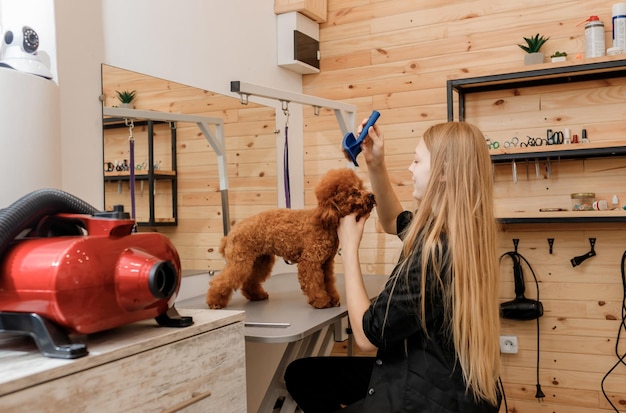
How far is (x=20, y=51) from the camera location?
1.24m

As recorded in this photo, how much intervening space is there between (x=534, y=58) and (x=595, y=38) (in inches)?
8.9

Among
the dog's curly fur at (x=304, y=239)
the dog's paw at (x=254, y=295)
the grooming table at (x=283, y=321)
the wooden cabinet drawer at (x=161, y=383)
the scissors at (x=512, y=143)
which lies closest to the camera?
the wooden cabinet drawer at (x=161, y=383)

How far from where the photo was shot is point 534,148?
7.54 feet

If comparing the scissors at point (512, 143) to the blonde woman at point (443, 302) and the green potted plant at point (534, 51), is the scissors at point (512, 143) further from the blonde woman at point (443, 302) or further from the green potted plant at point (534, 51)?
the blonde woman at point (443, 302)

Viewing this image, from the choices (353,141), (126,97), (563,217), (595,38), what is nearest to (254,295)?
(353,141)

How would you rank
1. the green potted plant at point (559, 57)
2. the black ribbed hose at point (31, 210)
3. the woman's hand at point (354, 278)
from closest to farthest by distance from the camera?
the black ribbed hose at point (31, 210) < the woman's hand at point (354, 278) < the green potted plant at point (559, 57)

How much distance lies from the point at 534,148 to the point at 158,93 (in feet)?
4.65

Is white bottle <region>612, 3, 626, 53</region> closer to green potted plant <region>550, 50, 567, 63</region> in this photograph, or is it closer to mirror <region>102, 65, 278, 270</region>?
green potted plant <region>550, 50, 567, 63</region>

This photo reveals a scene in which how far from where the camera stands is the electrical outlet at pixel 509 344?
2.50 m

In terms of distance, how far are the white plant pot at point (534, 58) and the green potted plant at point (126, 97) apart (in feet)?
5.04

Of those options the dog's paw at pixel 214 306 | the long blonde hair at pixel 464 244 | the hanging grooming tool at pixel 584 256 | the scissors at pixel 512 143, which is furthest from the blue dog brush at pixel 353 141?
the hanging grooming tool at pixel 584 256

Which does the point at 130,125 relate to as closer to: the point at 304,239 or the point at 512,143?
the point at 304,239

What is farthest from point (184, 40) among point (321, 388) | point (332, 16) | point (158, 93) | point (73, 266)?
point (73, 266)

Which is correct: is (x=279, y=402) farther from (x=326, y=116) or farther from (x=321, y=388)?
(x=326, y=116)
